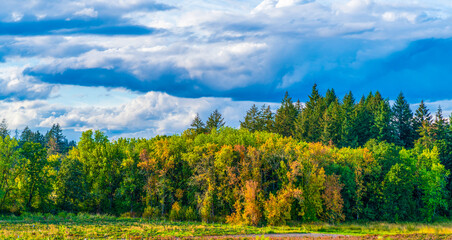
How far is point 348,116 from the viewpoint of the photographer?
4557 inches

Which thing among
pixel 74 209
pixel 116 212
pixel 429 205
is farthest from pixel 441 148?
pixel 74 209

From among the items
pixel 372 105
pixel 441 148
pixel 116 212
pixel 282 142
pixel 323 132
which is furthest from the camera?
pixel 372 105

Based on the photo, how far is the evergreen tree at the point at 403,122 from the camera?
113756mm

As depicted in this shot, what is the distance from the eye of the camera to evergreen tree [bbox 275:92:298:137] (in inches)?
4724

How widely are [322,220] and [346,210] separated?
27.8ft

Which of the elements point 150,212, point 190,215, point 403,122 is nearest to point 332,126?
point 403,122

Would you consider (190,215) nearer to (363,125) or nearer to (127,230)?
(127,230)

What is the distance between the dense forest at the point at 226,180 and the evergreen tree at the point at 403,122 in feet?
63.6

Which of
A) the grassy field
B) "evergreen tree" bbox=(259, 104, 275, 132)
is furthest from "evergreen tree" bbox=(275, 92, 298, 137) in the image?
the grassy field

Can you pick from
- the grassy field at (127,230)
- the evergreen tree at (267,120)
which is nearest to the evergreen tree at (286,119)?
the evergreen tree at (267,120)

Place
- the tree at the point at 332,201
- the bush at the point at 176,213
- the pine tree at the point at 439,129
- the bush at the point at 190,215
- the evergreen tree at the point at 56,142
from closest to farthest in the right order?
the tree at the point at 332,201 → the bush at the point at 190,215 → the bush at the point at 176,213 → the pine tree at the point at 439,129 → the evergreen tree at the point at 56,142

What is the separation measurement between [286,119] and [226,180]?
2140 inches

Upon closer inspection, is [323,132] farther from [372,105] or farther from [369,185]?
[369,185]

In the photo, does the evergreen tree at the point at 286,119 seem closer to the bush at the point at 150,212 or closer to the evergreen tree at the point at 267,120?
the evergreen tree at the point at 267,120
